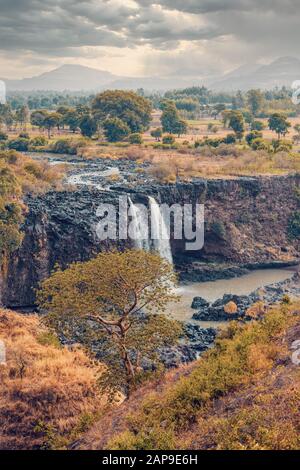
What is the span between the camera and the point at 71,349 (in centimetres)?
2777

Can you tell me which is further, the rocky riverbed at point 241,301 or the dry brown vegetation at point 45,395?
the rocky riverbed at point 241,301

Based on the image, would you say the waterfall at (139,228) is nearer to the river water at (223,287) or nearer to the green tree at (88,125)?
the river water at (223,287)

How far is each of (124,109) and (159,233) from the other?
151 feet

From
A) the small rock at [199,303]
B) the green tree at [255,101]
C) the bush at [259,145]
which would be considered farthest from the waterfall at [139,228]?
the green tree at [255,101]

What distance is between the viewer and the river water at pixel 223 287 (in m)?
38.7

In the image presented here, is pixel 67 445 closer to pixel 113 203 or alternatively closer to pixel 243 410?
pixel 243 410

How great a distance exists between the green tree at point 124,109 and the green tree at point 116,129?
451 centimetres

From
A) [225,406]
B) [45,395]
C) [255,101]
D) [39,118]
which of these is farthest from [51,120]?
[225,406]

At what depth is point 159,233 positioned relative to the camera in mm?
46719

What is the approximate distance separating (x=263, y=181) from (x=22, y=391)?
37.7m

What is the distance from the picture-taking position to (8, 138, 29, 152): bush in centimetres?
7931

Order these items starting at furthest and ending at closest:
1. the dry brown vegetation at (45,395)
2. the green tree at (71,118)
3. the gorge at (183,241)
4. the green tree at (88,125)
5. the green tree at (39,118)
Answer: the green tree at (39,118) < the green tree at (71,118) < the green tree at (88,125) < the gorge at (183,241) < the dry brown vegetation at (45,395)

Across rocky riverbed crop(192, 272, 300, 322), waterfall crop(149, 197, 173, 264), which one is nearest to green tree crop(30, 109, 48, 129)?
waterfall crop(149, 197, 173, 264)
